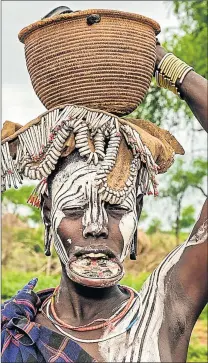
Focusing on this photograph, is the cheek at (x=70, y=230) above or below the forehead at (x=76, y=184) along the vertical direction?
below

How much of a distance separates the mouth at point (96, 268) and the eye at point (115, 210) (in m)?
0.11

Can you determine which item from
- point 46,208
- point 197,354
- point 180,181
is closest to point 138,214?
point 46,208

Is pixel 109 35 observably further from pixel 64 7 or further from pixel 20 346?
pixel 20 346

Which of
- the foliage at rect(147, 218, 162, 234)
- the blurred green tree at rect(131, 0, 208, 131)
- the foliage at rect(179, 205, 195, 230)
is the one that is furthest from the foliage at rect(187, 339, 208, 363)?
the foliage at rect(179, 205, 195, 230)

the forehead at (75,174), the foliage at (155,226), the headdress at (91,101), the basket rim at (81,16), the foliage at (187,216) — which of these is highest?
the basket rim at (81,16)

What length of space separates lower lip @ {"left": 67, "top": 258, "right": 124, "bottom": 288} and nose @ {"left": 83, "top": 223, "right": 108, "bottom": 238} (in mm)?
64

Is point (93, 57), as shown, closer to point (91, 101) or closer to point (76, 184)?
point (91, 101)

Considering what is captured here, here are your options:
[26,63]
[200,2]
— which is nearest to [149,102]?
[200,2]

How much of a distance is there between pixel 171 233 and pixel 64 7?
14637 millimetres

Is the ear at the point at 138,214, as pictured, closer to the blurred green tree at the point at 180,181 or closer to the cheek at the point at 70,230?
the cheek at the point at 70,230

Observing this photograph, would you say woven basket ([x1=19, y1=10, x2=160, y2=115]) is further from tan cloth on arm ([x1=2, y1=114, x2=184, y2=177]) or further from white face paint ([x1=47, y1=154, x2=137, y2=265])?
white face paint ([x1=47, y1=154, x2=137, y2=265])

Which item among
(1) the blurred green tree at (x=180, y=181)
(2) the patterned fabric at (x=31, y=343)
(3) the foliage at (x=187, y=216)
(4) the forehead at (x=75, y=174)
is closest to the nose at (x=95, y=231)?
(4) the forehead at (x=75, y=174)

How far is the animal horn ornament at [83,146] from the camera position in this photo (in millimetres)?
2047

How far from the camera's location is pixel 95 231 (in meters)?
1.99
